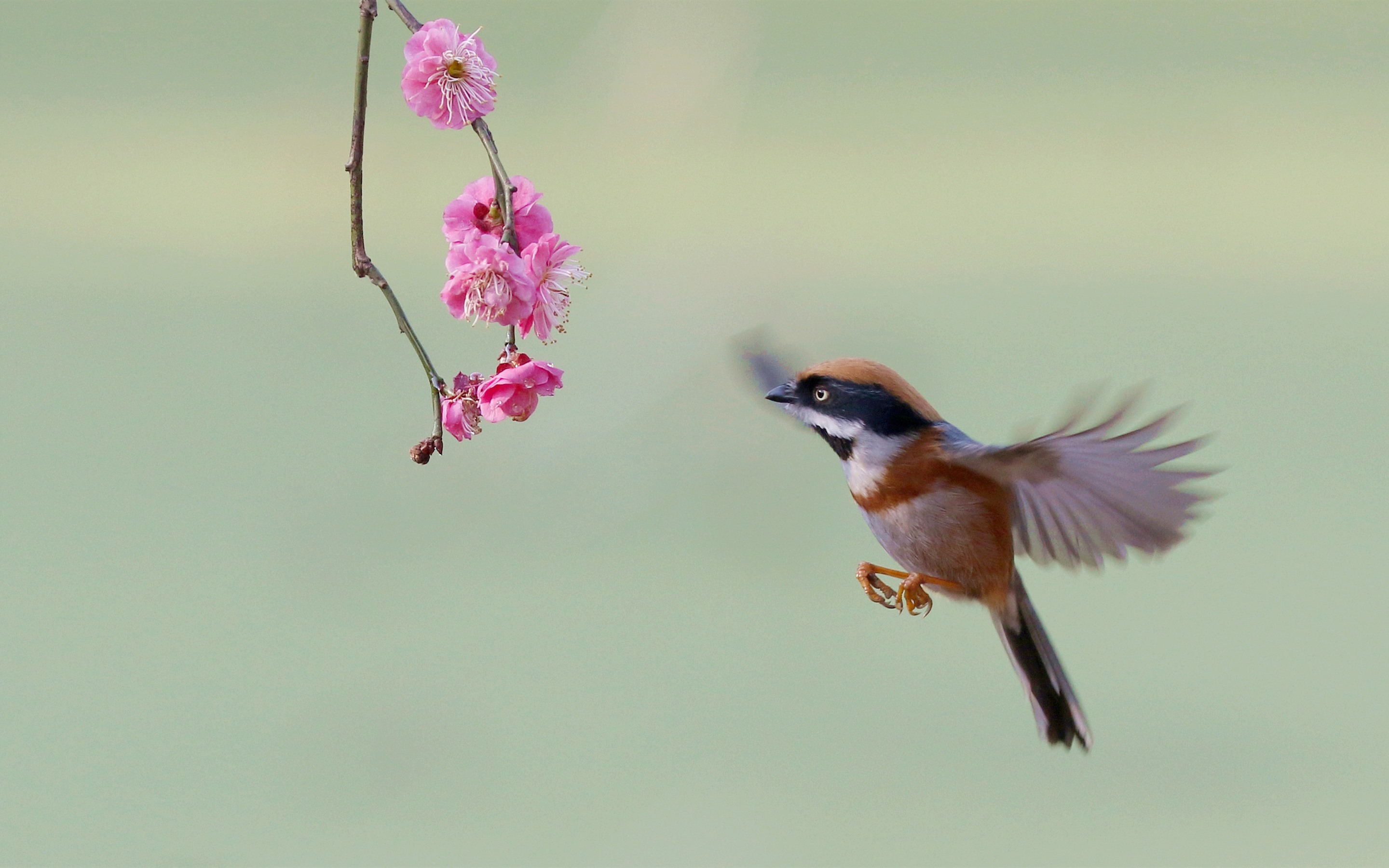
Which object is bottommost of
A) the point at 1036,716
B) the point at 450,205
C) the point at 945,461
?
the point at 1036,716

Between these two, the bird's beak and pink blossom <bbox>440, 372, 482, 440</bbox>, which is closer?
pink blossom <bbox>440, 372, 482, 440</bbox>

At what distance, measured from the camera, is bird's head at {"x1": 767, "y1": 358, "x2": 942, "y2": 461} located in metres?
0.66

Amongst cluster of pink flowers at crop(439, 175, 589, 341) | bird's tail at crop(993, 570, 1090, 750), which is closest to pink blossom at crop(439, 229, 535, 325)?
cluster of pink flowers at crop(439, 175, 589, 341)

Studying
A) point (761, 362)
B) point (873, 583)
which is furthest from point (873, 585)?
point (761, 362)

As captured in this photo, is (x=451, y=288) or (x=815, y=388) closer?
(x=451, y=288)

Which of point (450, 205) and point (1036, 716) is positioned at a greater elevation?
point (450, 205)

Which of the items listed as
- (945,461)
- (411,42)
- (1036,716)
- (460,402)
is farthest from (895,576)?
(411,42)

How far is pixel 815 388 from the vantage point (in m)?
0.67

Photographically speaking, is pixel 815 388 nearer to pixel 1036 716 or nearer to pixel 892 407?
pixel 892 407

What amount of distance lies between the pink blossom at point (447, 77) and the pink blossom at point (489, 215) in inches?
1.3

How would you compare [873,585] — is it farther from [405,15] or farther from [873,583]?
[405,15]

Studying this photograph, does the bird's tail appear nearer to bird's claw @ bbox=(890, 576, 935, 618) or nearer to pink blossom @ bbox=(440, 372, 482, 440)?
bird's claw @ bbox=(890, 576, 935, 618)

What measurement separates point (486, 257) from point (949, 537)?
330mm

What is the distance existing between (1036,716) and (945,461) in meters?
0.22
